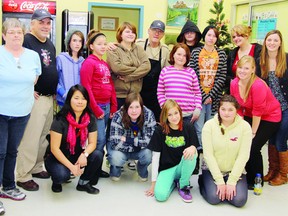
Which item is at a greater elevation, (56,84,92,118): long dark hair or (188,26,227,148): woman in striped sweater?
(188,26,227,148): woman in striped sweater


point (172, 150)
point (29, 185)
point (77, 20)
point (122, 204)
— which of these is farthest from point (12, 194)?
point (77, 20)

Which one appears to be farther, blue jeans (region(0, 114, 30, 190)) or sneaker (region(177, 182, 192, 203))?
sneaker (region(177, 182, 192, 203))

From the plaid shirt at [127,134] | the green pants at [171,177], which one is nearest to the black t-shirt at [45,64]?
the plaid shirt at [127,134]

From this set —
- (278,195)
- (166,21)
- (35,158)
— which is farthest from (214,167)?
(166,21)

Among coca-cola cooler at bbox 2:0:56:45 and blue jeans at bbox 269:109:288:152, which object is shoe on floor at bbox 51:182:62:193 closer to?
blue jeans at bbox 269:109:288:152

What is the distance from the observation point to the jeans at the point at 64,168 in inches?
112

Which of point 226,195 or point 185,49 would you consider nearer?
point 226,195

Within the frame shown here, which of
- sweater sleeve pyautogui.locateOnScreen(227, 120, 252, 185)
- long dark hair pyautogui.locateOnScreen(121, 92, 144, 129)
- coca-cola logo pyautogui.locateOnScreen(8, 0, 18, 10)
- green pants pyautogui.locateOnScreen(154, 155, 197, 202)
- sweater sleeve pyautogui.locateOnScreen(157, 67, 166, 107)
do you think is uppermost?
coca-cola logo pyautogui.locateOnScreen(8, 0, 18, 10)

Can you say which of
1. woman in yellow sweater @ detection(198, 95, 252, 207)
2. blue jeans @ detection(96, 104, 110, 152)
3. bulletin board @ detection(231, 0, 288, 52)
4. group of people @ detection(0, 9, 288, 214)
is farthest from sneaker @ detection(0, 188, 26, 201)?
bulletin board @ detection(231, 0, 288, 52)

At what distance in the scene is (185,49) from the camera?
3270 millimetres

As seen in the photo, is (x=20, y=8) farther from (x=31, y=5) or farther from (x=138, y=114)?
(x=138, y=114)

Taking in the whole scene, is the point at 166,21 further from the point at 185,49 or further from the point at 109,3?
the point at 185,49

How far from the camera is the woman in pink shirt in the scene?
3037mm

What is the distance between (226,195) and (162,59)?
1.49 metres
